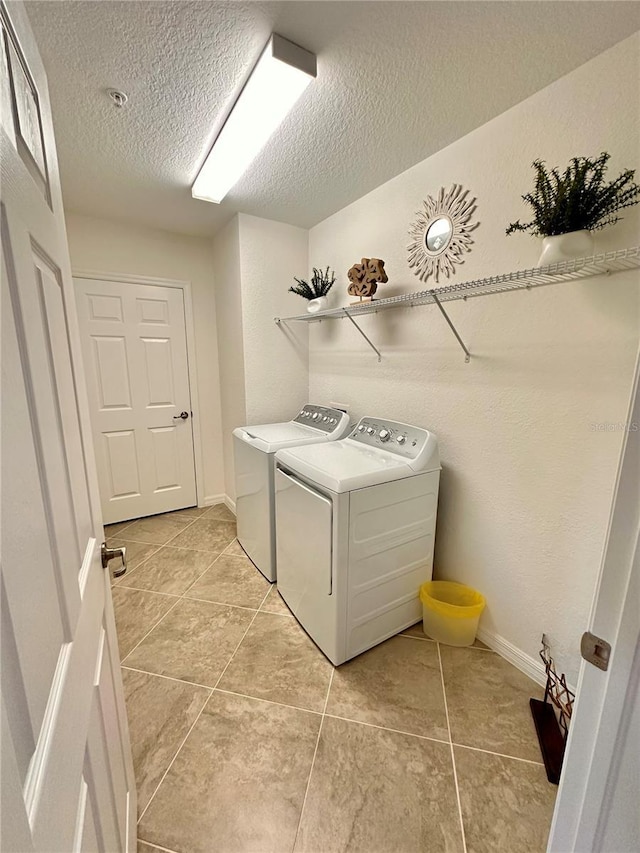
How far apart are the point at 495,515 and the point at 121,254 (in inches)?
125

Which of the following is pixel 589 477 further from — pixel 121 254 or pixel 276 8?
pixel 121 254

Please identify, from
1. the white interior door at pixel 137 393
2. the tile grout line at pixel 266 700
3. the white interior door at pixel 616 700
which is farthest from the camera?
the white interior door at pixel 137 393

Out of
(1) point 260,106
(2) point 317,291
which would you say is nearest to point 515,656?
(2) point 317,291

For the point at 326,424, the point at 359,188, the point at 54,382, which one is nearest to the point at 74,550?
the point at 54,382

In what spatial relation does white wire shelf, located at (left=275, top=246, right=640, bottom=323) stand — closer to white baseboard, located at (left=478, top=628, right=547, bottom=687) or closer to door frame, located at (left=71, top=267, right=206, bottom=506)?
white baseboard, located at (left=478, top=628, right=547, bottom=687)

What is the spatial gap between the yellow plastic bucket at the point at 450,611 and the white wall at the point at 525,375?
7cm

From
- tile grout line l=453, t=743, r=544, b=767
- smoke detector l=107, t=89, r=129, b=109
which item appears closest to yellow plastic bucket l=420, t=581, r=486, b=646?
tile grout line l=453, t=743, r=544, b=767

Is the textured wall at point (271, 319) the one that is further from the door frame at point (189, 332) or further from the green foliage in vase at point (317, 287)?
the door frame at point (189, 332)

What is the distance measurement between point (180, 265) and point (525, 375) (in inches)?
110

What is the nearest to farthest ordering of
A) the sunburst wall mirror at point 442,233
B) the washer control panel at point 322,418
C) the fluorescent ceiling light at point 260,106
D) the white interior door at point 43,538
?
the white interior door at point 43,538, the fluorescent ceiling light at point 260,106, the sunburst wall mirror at point 442,233, the washer control panel at point 322,418

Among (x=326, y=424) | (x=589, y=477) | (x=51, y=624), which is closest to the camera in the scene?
(x=51, y=624)

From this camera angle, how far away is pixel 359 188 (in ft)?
6.88

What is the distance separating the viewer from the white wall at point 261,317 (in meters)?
2.56

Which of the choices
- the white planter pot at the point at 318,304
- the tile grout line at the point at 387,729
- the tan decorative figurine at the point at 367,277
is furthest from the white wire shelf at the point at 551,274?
the tile grout line at the point at 387,729
